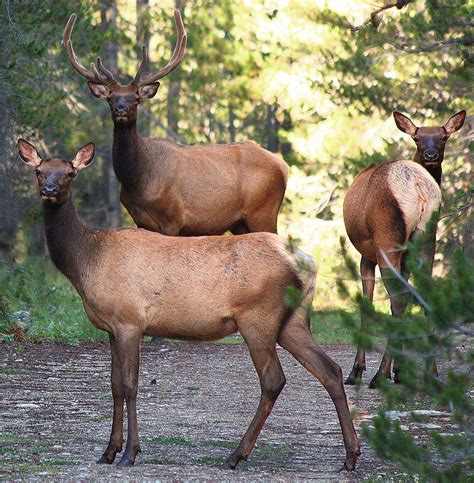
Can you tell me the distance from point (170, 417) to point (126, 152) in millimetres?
4290

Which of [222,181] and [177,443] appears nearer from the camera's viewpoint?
[177,443]

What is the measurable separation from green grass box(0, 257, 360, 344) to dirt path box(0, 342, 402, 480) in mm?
608

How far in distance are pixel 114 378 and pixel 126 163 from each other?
520 cm

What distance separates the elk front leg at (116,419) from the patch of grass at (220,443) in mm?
710

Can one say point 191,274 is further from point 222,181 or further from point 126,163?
point 222,181

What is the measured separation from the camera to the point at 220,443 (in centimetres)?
799

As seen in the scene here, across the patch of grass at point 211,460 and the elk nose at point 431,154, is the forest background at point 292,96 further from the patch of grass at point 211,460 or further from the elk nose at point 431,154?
the patch of grass at point 211,460

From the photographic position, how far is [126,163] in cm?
1257

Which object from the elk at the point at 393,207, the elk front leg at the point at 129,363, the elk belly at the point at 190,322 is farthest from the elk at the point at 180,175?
the elk front leg at the point at 129,363

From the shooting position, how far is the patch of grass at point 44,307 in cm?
1389

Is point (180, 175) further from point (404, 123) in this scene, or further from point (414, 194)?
point (414, 194)

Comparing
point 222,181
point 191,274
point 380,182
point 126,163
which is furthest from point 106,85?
point 191,274

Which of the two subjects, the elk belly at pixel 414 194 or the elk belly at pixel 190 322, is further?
the elk belly at pixel 414 194

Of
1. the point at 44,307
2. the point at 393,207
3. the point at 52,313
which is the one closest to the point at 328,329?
the point at 52,313
